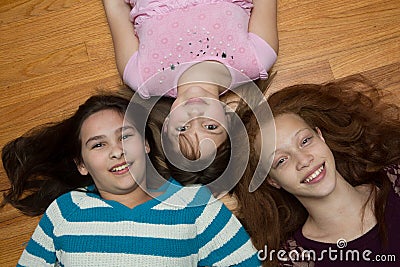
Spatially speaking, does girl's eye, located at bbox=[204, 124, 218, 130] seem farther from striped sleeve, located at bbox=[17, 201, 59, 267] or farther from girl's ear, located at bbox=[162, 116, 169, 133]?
striped sleeve, located at bbox=[17, 201, 59, 267]

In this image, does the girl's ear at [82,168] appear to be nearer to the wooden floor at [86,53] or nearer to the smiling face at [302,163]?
the wooden floor at [86,53]

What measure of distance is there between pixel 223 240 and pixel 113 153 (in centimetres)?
29

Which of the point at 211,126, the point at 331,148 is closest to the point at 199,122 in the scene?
the point at 211,126

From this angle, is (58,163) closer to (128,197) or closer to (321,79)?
(128,197)

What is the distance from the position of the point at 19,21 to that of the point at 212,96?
0.56 meters

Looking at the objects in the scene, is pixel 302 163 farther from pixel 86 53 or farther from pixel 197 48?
pixel 86 53

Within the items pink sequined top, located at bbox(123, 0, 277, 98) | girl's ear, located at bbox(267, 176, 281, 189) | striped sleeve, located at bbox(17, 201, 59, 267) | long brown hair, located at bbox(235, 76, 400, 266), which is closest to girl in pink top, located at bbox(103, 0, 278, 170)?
Answer: pink sequined top, located at bbox(123, 0, 277, 98)

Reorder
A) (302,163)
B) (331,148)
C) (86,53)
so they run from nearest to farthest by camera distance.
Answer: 1. (302,163)
2. (331,148)
3. (86,53)

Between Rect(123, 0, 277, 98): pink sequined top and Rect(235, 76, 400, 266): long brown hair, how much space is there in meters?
0.11

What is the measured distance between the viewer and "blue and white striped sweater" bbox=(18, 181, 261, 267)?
1.22 metres

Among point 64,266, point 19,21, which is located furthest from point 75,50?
point 64,266

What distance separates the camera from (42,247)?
1.29 m

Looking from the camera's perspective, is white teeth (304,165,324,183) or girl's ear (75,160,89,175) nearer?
white teeth (304,165,324,183)

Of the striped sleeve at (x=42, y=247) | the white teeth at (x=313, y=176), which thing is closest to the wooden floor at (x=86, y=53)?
the striped sleeve at (x=42, y=247)
